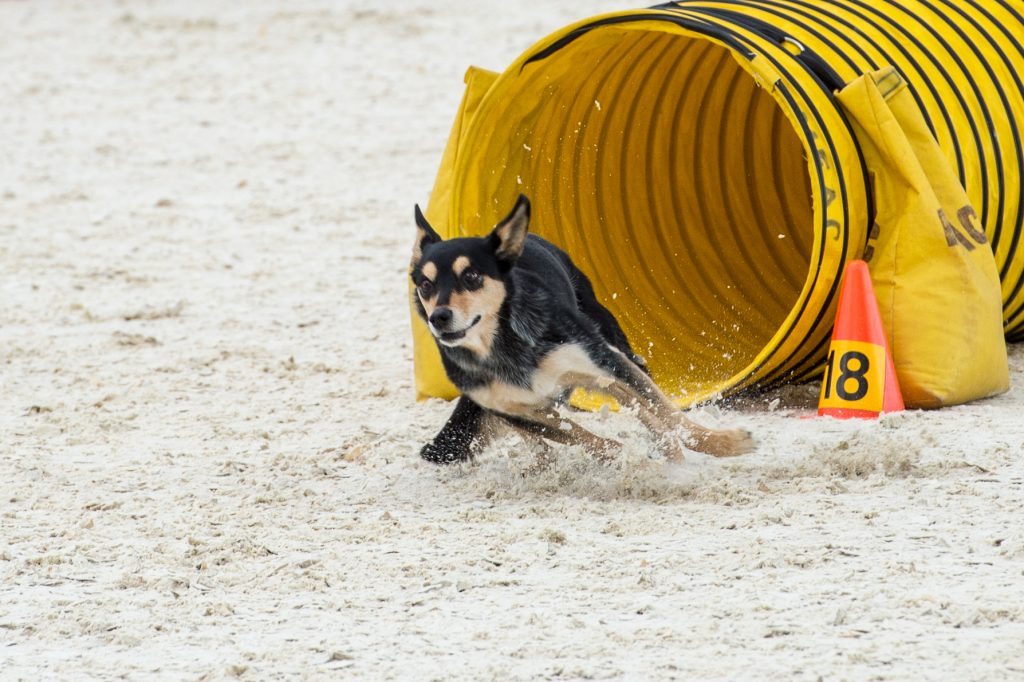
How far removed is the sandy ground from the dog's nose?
0.60 meters

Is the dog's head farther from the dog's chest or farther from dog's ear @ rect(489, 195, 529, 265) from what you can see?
the dog's chest

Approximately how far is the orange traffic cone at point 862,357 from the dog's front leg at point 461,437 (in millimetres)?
1347

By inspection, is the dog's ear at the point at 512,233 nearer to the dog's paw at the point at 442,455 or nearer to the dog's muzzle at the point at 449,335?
the dog's muzzle at the point at 449,335

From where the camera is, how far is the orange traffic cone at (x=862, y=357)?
17.5ft

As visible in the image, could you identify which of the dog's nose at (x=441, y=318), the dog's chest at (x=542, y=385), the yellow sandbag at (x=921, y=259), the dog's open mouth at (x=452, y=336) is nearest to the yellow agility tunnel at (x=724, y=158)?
the yellow sandbag at (x=921, y=259)

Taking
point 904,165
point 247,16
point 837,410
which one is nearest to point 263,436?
point 837,410

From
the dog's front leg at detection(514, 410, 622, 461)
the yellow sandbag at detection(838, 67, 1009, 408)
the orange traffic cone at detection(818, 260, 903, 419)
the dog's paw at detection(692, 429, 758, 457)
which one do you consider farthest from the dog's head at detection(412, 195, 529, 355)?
the yellow sandbag at detection(838, 67, 1009, 408)

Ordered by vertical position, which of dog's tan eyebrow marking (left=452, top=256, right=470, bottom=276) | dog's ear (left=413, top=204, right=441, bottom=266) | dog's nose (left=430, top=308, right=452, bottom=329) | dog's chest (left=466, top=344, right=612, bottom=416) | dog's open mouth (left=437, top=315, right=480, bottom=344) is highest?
dog's ear (left=413, top=204, right=441, bottom=266)

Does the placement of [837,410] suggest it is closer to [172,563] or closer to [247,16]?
[172,563]

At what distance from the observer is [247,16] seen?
15914 mm

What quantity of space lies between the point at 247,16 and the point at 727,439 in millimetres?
12126

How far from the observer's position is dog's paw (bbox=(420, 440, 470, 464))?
5.15 m

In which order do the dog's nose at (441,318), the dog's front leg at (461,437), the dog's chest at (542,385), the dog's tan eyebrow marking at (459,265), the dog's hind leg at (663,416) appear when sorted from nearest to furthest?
1. the dog's nose at (441,318)
2. the dog's tan eyebrow marking at (459,265)
3. the dog's chest at (542,385)
4. the dog's hind leg at (663,416)
5. the dog's front leg at (461,437)

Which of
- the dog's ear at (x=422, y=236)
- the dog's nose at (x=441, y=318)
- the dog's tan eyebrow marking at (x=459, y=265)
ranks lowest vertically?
the dog's nose at (x=441, y=318)
